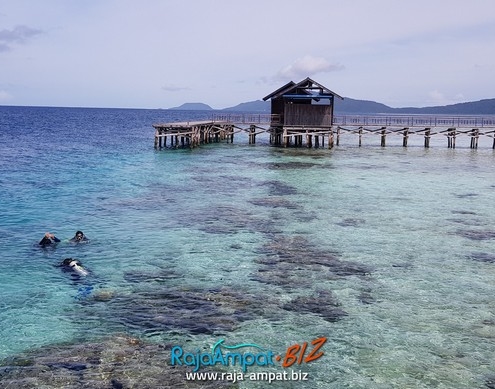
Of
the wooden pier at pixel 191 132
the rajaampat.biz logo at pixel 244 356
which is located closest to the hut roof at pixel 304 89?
the wooden pier at pixel 191 132

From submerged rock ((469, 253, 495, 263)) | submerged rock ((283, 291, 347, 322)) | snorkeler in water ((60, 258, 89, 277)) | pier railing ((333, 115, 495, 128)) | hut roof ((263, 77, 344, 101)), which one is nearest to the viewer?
submerged rock ((283, 291, 347, 322))

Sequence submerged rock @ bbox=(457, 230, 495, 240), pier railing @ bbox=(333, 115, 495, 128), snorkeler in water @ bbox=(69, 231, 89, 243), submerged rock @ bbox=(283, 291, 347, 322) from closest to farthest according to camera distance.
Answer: submerged rock @ bbox=(283, 291, 347, 322), snorkeler in water @ bbox=(69, 231, 89, 243), submerged rock @ bbox=(457, 230, 495, 240), pier railing @ bbox=(333, 115, 495, 128)

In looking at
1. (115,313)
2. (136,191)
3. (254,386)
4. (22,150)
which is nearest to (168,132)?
(22,150)

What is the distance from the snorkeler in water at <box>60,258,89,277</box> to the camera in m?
13.4

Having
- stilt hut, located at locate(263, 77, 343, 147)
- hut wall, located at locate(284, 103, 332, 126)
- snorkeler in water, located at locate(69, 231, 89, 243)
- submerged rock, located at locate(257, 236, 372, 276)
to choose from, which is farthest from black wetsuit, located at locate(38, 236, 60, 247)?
A: hut wall, located at locate(284, 103, 332, 126)

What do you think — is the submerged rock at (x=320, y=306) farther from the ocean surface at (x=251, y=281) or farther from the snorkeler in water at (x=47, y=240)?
the snorkeler in water at (x=47, y=240)

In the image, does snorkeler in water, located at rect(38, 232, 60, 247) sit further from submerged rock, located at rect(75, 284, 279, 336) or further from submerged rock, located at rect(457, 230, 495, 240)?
submerged rock, located at rect(457, 230, 495, 240)

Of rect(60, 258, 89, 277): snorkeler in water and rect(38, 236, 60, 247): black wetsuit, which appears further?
rect(38, 236, 60, 247): black wetsuit

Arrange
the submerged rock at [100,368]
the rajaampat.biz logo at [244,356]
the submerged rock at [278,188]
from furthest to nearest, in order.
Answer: the submerged rock at [278,188] → the rajaampat.biz logo at [244,356] → the submerged rock at [100,368]

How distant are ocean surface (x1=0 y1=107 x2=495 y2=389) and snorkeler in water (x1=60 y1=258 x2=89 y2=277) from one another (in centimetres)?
22

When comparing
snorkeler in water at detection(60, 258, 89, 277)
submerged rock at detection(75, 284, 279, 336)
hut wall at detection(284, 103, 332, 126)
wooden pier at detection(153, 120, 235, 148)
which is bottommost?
submerged rock at detection(75, 284, 279, 336)

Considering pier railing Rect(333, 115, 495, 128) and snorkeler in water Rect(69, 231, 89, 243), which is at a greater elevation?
pier railing Rect(333, 115, 495, 128)

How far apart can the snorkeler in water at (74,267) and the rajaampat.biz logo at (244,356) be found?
5.26m

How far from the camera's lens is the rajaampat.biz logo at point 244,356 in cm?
902
